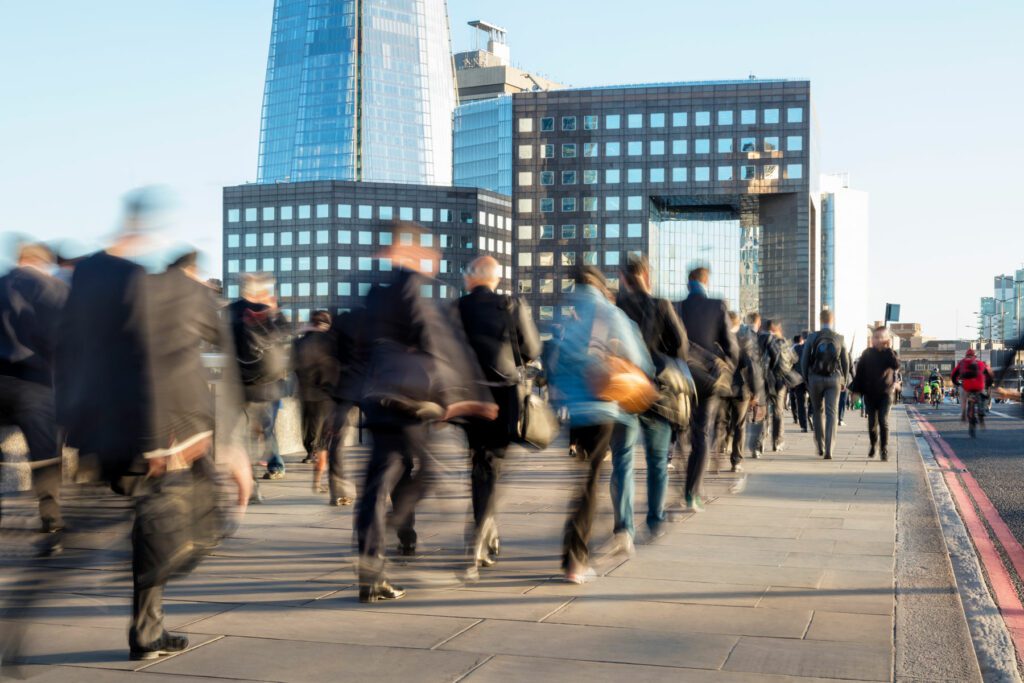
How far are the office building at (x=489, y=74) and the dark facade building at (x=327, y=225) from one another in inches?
2423

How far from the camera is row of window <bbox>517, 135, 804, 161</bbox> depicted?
9625 cm

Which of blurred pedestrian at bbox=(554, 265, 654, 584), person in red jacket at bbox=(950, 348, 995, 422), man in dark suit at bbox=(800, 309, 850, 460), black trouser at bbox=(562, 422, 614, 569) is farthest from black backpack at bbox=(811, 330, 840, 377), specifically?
person in red jacket at bbox=(950, 348, 995, 422)

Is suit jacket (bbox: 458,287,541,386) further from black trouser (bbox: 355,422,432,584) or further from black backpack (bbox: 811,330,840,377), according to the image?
black backpack (bbox: 811,330,840,377)

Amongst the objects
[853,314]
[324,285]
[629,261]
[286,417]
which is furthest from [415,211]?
[629,261]

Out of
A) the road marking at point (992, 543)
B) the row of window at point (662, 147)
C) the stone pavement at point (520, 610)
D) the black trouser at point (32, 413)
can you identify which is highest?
the row of window at point (662, 147)

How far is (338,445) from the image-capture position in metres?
9.83

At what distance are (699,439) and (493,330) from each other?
3.33m

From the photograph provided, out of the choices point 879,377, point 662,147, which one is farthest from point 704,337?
point 662,147

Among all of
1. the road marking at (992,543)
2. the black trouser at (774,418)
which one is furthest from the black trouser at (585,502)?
the black trouser at (774,418)

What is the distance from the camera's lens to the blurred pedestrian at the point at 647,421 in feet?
24.3

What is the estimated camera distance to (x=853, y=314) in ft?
578

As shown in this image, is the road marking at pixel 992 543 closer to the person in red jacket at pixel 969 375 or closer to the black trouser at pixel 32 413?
the black trouser at pixel 32 413

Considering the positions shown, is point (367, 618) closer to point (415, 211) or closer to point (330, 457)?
point (330, 457)

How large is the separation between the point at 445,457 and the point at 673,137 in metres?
86.3
